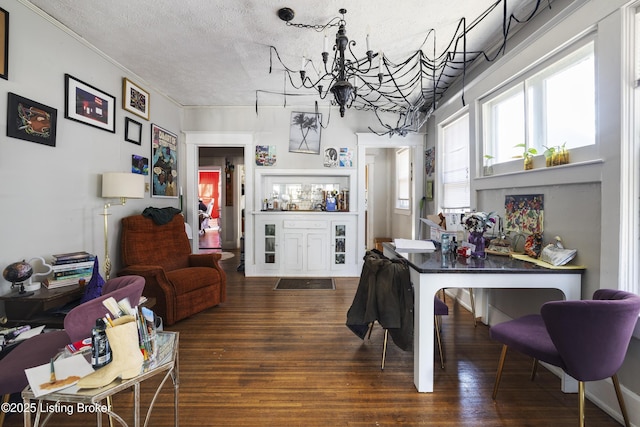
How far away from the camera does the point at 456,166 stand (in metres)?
3.51

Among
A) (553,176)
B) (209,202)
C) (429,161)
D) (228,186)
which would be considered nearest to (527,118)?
(553,176)

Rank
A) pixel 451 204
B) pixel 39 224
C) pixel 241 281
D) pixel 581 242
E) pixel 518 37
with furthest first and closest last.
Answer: pixel 241 281 → pixel 451 204 → pixel 518 37 → pixel 39 224 → pixel 581 242

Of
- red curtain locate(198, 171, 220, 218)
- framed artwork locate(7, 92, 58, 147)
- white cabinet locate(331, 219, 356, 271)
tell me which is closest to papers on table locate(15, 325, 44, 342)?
framed artwork locate(7, 92, 58, 147)

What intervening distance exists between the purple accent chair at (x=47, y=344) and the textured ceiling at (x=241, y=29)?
6.90ft

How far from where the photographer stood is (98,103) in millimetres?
2719

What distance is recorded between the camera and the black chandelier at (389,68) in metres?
1.71

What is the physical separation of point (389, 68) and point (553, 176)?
2.01m

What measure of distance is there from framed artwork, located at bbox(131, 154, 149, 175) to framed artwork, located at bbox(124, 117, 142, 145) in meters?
0.19

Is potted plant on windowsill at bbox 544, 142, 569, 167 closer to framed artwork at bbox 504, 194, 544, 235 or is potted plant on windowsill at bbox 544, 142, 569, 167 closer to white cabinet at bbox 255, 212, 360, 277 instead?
framed artwork at bbox 504, 194, 544, 235

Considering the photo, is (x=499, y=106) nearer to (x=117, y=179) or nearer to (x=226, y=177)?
(x=117, y=179)

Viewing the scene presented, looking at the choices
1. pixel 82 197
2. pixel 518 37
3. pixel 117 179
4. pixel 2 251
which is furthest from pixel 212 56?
pixel 518 37

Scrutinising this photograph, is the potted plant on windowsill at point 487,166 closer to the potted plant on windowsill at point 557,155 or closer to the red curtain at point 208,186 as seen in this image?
the potted plant on windowsill at point 557,155

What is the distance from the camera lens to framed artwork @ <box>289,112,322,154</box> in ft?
14.2

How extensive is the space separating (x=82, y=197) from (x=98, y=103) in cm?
97
